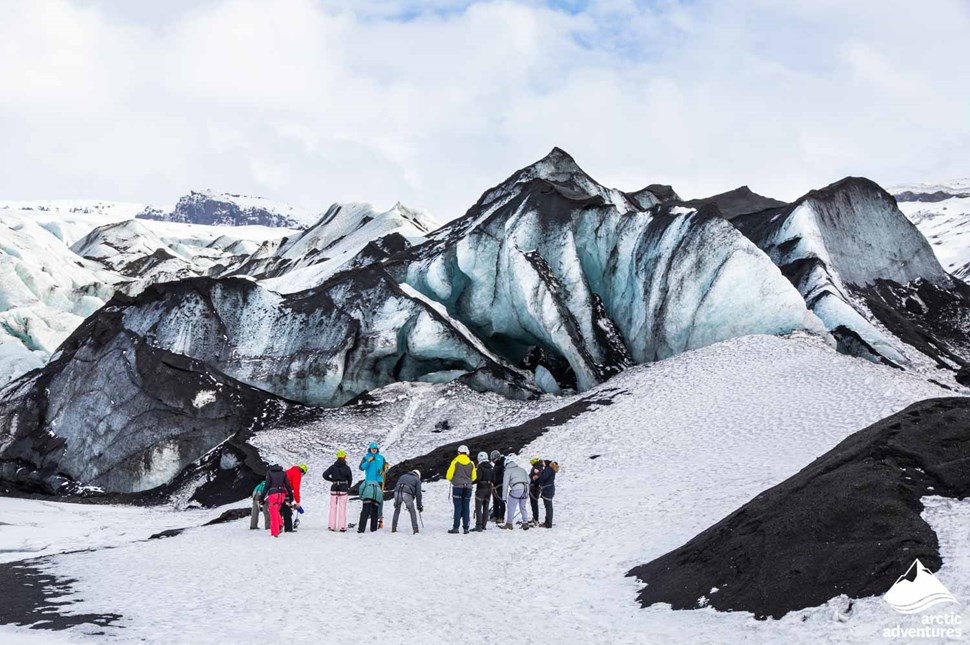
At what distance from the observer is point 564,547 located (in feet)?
51.0

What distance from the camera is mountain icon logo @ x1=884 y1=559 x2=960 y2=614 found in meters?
7.95

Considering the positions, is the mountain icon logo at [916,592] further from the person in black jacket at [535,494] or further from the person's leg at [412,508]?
the person's leg at [412,508]

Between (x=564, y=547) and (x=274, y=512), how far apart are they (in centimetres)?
→ 642

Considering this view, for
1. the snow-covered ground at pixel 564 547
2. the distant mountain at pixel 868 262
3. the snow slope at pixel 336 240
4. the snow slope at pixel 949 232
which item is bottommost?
the snow-covered ground at pixel 564 547

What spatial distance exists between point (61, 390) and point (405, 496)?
26088 mm

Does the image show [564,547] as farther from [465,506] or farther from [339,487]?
[339,487]

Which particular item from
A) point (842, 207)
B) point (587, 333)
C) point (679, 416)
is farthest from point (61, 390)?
point (842, 207)

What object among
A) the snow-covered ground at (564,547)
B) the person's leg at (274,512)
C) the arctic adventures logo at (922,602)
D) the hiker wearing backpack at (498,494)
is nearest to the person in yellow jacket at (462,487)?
the snow-covered ground at (564,547)

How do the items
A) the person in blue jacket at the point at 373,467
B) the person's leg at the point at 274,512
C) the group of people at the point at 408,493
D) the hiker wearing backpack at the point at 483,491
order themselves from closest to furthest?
the person's leg at the point at 274,512 → the group of people at the point at 408,493 → the person in blue jacket at the point at 373,467 → the hiker wearing backpack at the point at 483,491

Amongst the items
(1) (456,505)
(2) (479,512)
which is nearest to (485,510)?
(2) (479,512)

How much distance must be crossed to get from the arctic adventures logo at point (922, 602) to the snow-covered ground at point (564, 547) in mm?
157

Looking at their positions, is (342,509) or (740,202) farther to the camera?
(740,202)

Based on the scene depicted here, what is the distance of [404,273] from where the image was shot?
149 ft

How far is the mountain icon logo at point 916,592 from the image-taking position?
795 cm
